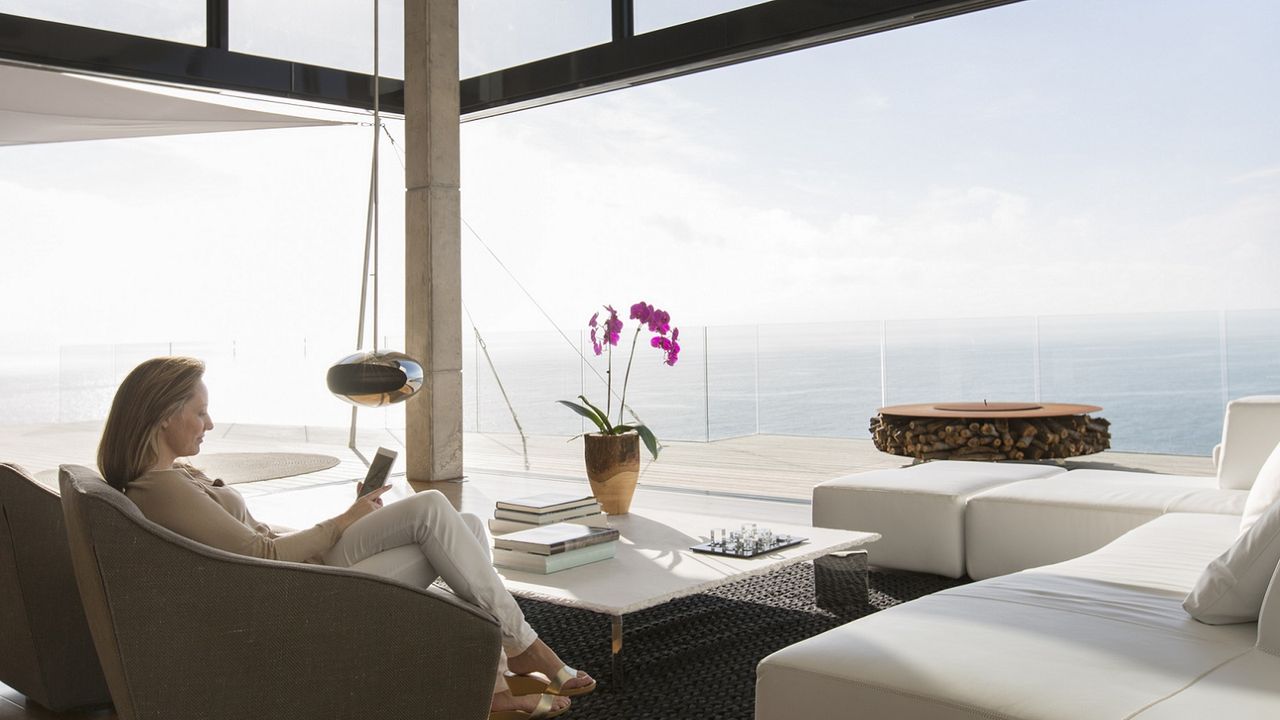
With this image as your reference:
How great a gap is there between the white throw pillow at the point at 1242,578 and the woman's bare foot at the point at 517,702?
128 centimetres

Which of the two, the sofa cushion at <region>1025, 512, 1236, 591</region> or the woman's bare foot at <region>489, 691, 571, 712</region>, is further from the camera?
the woman's bare foot at <region>489, 691, 571, 712</region>

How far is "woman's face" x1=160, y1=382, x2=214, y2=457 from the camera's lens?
1935 mm

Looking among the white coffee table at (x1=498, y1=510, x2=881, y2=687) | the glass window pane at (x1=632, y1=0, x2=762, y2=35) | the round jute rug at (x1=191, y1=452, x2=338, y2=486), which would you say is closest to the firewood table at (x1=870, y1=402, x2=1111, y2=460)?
the white coffee table at (x1=498, y1=510, x2=881, y2=687)

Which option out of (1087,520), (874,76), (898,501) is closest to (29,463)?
(898,501)

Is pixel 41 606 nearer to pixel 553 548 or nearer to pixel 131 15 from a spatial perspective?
pixel 553 548

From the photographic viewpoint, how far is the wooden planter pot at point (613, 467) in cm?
319

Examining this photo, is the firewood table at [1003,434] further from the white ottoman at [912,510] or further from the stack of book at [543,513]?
the stack of book at [543,513]

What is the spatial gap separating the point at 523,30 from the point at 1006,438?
11.9 ft

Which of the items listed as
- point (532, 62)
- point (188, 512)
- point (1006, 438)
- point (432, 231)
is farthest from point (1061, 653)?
point (532, 62)

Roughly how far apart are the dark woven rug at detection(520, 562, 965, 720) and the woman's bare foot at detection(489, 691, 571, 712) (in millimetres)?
38

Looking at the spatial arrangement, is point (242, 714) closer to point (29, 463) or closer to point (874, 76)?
point (29, 463)

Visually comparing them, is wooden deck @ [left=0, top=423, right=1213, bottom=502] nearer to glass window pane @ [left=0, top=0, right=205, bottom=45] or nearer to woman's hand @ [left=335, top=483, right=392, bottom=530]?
glass window pane @ [left=0, top=0, right=205, bottom=45]

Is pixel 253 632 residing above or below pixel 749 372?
below

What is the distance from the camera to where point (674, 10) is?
17.7 feet
